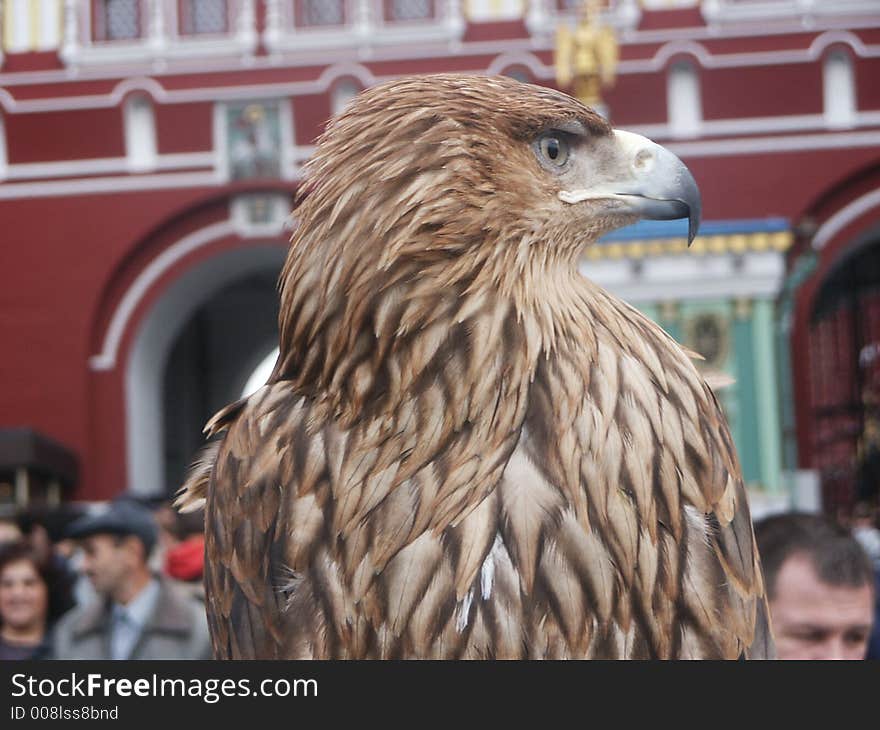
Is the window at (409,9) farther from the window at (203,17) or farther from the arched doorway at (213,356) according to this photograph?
the arched doorway at (213,356)

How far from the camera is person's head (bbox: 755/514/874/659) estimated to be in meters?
2.23

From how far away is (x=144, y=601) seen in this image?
323 centimetres

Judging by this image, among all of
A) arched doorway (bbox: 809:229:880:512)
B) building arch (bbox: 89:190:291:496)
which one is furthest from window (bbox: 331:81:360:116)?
arched doorway (bbox: 809:229:880:512)

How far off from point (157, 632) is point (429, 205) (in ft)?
6.32

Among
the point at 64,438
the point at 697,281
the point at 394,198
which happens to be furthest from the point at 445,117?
the point at 64,438

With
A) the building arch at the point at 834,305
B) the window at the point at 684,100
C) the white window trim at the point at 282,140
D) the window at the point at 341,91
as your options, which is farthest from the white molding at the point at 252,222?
the building arch at the point at 834,305

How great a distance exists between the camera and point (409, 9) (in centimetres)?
1307

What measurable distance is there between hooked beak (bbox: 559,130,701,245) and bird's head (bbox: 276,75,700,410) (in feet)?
0.17

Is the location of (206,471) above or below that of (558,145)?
below

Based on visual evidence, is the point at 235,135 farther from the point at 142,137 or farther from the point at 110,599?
the point at 110,599

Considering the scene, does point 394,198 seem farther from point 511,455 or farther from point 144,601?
point 144,601

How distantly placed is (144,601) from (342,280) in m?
2.11

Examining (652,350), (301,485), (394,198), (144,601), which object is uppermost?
(394,198)

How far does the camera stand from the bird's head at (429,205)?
1283 mm
